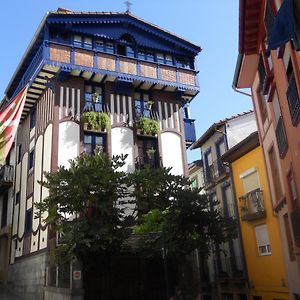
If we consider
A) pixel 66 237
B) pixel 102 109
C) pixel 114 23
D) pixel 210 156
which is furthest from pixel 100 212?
pixel 210 156

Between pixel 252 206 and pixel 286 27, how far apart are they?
1614 cm

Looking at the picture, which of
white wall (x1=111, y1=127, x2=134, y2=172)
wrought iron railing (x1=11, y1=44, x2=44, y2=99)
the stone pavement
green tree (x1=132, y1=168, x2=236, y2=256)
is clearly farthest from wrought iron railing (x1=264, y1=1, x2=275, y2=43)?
the stone pavement

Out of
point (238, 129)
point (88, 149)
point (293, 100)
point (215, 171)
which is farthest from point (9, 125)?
point (215, 171)

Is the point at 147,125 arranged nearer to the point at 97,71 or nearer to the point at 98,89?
the point at 98,89

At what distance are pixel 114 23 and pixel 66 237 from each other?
1351cm

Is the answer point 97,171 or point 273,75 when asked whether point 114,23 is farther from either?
point 273,75

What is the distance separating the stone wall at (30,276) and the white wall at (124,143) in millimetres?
6053

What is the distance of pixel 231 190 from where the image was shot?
79.5 ft

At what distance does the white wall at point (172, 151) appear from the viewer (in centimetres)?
2230

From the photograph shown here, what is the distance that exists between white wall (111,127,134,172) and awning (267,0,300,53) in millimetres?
14850

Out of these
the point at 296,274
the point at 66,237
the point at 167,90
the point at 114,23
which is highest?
the point at 114,23

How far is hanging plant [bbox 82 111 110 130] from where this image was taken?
20.8 meters

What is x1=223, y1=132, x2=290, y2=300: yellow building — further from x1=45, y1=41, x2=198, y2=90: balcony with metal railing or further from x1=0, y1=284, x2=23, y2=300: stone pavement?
x1=0, y1=284, x2=23, y2=300: stone pavement

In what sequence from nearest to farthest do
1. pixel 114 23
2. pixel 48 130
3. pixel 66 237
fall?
pixel 66 237 < pixel 48 130 < pixel 114 23
